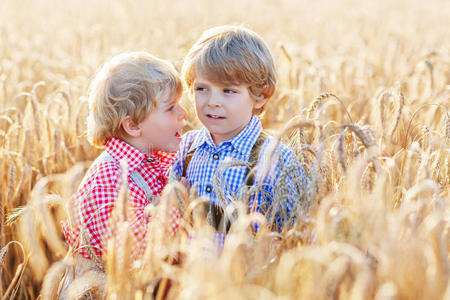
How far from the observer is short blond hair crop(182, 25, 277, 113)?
2.40 metres

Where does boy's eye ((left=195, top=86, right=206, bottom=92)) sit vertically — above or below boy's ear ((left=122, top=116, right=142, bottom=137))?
above

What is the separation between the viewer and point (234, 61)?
238 cm

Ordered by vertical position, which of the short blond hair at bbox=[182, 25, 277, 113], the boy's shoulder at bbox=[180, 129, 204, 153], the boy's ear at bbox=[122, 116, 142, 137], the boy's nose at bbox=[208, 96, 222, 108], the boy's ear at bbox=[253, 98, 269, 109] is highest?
the short blond hair at bbox=[182, 25, 277, 113]

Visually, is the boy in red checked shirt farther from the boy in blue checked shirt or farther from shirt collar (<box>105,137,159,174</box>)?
the boy in blue checked shirt

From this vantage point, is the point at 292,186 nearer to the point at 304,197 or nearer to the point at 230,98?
the point at 304,197

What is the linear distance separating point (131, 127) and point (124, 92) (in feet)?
0.58

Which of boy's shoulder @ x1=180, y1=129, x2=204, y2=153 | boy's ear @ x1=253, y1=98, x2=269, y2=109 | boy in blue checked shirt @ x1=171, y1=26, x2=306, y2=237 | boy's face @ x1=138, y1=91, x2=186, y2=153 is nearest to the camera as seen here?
boy in blue checked shirt @ x1=171, y1=26, x2=306, y2=237

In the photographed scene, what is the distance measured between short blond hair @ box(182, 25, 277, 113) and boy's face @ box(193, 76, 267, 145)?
0.04m

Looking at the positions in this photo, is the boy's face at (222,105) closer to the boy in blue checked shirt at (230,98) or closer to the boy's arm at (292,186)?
the boy in blue checked shirt at (230,98)

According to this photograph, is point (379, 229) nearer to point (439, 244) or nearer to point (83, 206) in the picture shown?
point (439, 244)

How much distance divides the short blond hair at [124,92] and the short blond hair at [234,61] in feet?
0.58

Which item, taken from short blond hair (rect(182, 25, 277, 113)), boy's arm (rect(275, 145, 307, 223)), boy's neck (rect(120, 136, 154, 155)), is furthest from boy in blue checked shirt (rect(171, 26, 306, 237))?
boy's arm (rect(275, 145, 307, 223))

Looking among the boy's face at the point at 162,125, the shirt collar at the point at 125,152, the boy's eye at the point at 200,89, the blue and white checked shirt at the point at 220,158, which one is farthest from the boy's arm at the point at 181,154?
the boy's eye at the point at 200,89

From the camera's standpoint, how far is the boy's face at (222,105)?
2.44 m
